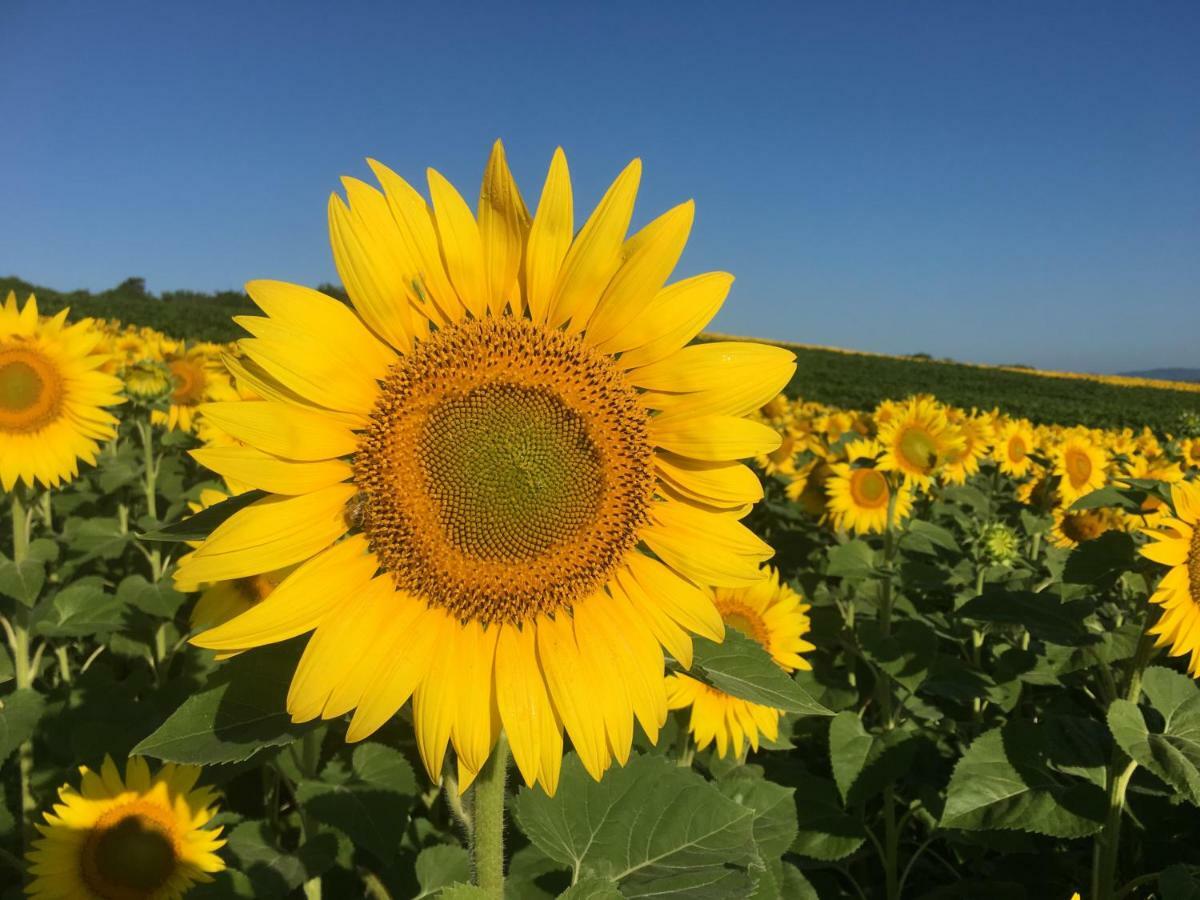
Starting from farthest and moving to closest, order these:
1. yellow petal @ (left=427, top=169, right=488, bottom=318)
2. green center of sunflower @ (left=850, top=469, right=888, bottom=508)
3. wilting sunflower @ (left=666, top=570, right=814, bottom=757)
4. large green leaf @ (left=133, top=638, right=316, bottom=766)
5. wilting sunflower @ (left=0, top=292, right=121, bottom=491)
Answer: green center of sunflower @ (left=850, top=469, right=888, bottom=508)
wilting sunflower @ (left=0, top=292, right=121, bottom=491)
wilting sunflower @ (left=666, top=570, right=814, bottom=757)
yellow petal @ (left=427, top=169, right=488, bottom=318)
large green leaf @ (left=133, top=638, right=316, bottom=766)

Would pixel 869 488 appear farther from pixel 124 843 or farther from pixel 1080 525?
pixel 124 843

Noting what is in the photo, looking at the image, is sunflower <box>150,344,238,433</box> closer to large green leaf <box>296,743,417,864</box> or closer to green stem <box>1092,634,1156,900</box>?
large green leaf <box>296,743,417,864</box>

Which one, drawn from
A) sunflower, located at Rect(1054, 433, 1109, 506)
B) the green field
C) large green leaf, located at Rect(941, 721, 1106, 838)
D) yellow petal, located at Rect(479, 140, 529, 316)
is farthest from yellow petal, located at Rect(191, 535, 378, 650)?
the green field

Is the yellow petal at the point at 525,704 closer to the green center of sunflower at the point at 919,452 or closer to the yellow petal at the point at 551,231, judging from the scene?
the yellow petal at the point at 551,231

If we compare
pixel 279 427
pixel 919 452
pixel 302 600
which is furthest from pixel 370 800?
pixel 919 452

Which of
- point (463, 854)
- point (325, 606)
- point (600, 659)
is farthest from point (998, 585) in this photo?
point (325, 606)

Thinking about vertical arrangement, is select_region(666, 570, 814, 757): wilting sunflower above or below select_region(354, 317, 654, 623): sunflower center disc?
below

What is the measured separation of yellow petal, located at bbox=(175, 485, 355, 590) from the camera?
47.3 inches

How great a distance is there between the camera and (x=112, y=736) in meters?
2.68

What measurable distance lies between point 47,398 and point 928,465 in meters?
5.39

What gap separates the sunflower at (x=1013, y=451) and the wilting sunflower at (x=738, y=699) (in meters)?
4.65

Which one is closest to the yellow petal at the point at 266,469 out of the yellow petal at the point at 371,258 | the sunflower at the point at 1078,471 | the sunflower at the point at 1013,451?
the yellow petal at the point at 371,258

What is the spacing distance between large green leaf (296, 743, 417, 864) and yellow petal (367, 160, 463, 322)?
150 centimetres

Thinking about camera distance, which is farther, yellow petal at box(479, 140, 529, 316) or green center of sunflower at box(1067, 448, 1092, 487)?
green center of sunflower at box(1067, 448, 1092, 487)
